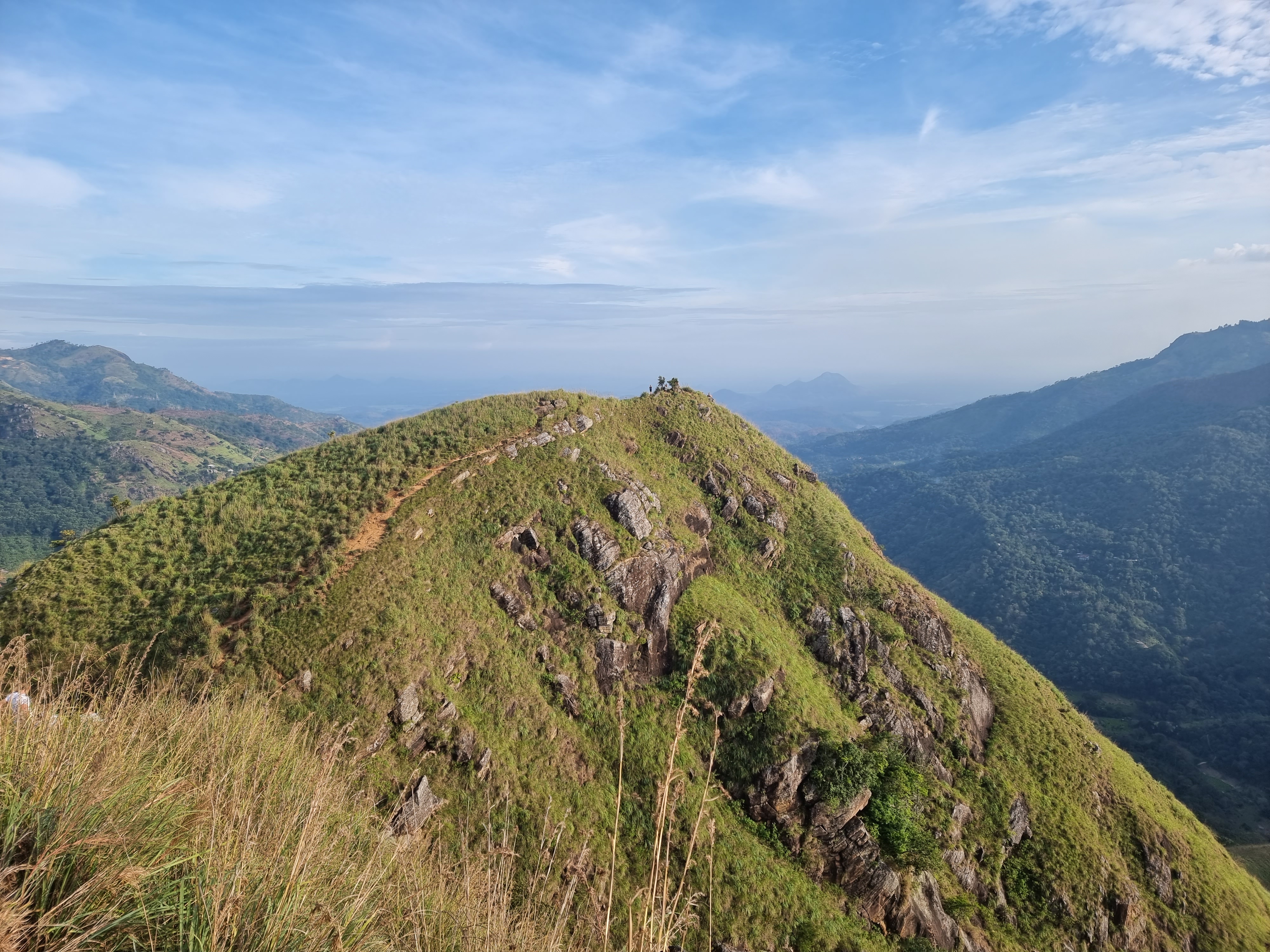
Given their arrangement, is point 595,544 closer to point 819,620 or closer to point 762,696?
point 762,696

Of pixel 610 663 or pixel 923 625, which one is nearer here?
pixel 610 663

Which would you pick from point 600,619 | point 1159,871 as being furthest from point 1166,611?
point 600,619

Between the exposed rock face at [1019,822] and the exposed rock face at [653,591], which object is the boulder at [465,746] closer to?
the exposed rock face at [653,591]

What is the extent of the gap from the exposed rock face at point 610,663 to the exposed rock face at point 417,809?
26.4 ft

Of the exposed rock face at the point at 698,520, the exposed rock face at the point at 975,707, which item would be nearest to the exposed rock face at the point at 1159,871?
the exposed rock face at the point at 975,707

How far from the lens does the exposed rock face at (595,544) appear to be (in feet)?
92.2

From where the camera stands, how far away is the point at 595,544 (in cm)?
2848

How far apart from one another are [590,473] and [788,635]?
1365cm

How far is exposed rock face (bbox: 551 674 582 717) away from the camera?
23719 millimetres

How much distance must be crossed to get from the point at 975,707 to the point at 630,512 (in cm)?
2027

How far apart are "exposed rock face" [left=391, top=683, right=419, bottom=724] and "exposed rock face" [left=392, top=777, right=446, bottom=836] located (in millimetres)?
2007

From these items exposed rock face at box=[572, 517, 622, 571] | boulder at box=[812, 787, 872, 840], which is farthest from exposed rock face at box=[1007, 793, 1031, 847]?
exposed rock face at box=[572, 517, 622, 571]

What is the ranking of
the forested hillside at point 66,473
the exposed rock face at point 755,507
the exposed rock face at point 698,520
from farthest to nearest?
the forested hillside at point 66,473 → the exposed rock face at point 755,507 → the exposed rock face at point 698,520

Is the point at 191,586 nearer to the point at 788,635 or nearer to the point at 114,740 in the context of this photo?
the point at 114,740
